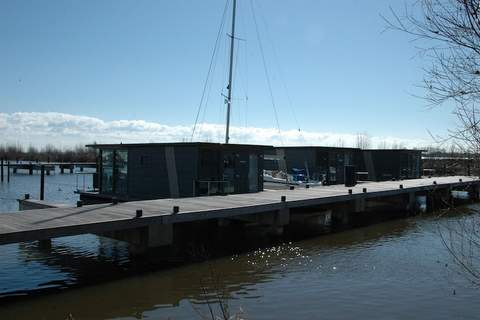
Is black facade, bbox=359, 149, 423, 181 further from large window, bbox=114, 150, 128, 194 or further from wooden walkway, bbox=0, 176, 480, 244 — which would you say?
large window, bbox=114, 150, 128, 194

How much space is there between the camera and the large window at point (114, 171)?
21859 millimetres

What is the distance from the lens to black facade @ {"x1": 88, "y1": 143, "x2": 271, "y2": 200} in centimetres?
1942

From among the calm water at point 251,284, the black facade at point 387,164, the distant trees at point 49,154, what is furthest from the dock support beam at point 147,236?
the distant trees at point 49,154

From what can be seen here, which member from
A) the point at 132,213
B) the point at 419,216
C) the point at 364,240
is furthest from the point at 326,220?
the point at 132,213

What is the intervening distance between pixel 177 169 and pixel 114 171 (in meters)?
4.07

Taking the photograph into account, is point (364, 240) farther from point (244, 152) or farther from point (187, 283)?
point (187, 283)

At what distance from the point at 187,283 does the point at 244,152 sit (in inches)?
440

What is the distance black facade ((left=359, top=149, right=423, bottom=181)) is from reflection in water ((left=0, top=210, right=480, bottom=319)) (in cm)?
2128

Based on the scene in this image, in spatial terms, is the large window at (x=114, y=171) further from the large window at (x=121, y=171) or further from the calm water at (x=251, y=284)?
the calm water at (x=251, y=284)

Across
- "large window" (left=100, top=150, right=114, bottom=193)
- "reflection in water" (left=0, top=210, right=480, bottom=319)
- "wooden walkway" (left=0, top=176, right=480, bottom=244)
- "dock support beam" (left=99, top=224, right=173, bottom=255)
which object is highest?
"large window" (left=100, top=150, right=114, bottom=193)

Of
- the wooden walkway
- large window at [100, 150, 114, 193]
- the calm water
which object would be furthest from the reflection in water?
large window at [100, 150, 114, 193]

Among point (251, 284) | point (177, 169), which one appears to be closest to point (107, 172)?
point (177, 169)

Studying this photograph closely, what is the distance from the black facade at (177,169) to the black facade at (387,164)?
16.8m

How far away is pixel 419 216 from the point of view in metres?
24.4
